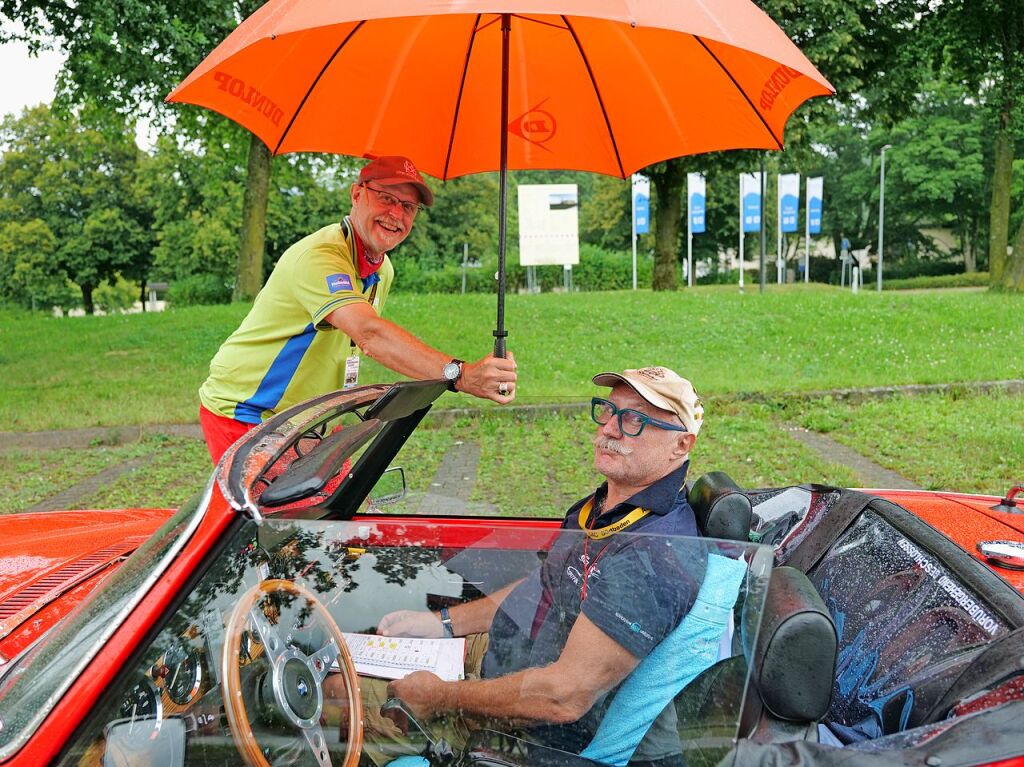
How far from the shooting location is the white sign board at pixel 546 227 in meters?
13.9

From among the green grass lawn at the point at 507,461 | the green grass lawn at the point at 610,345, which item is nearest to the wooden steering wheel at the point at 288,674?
the green grass lawn at the point at 507,461

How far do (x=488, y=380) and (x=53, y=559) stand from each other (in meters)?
1.42

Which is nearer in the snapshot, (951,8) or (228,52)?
(228,52)

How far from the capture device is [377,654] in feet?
6.48

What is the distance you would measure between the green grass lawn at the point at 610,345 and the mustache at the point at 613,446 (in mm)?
5353

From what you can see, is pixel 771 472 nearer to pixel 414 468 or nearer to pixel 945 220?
pixel 414 468

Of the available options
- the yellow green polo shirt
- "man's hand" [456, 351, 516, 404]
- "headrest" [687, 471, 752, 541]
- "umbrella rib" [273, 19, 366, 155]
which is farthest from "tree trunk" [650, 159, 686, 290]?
"headrest" [687, 471, 752, 541]

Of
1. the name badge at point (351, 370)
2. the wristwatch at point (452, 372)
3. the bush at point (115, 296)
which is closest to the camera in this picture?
the wristwatch at point (452, 372)

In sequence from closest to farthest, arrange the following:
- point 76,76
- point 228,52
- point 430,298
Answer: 1. point 228,52
2. point 76,76
3. point 430,298

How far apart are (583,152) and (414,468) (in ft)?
5.92

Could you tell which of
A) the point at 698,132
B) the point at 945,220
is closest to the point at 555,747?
the point at 698,132

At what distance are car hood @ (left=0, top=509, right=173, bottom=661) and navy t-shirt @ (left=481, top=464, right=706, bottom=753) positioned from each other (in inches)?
40.8

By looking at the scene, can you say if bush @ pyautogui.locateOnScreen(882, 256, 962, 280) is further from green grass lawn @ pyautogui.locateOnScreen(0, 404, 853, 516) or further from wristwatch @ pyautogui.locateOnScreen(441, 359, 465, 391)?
wristwatch @ pyautogui.locateOnScreen(441, 359, 465, 391)

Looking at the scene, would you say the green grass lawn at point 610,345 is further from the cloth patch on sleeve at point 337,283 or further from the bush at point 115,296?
the bush at point 115,296
